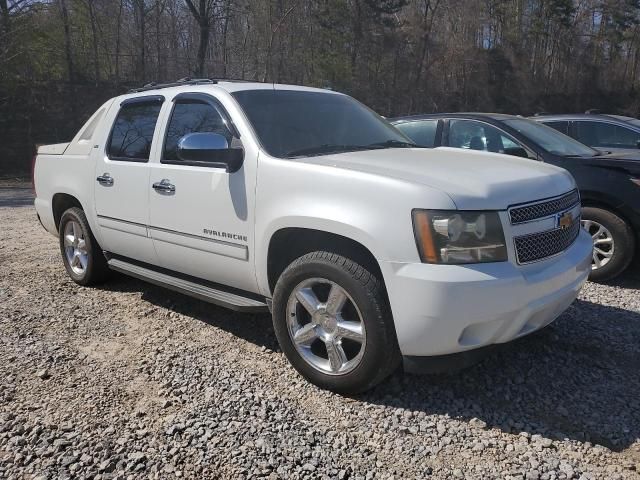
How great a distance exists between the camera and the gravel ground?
2.57m

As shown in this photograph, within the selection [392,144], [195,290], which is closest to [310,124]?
[392,144]

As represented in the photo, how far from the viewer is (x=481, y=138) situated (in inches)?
240

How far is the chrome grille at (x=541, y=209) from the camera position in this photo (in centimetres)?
286

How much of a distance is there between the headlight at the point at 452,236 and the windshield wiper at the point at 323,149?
41.7 inches

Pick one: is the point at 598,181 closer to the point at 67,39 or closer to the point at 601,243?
the point at 601,243

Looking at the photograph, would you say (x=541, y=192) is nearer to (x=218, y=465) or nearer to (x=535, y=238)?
(x=535, y=238)

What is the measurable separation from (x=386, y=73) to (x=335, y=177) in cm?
3578

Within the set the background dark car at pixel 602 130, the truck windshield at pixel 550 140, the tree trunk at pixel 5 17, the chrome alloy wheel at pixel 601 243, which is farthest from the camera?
the tree trunk at pixel 5 17

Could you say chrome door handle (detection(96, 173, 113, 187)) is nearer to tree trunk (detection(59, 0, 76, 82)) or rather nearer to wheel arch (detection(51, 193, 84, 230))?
wheel arch (detection(51, 193, 84, 230))

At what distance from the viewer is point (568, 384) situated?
330cm

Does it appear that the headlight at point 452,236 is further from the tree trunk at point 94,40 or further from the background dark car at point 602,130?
the tree trunk at point 94,40

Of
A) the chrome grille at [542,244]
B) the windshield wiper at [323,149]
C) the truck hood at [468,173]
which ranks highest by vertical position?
the windshield wiper at [323,149]

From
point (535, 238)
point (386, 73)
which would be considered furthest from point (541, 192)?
point (386, 73)

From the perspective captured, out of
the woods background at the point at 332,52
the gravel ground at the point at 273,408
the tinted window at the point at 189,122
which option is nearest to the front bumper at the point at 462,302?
the gravel ground at the point at 273,408
